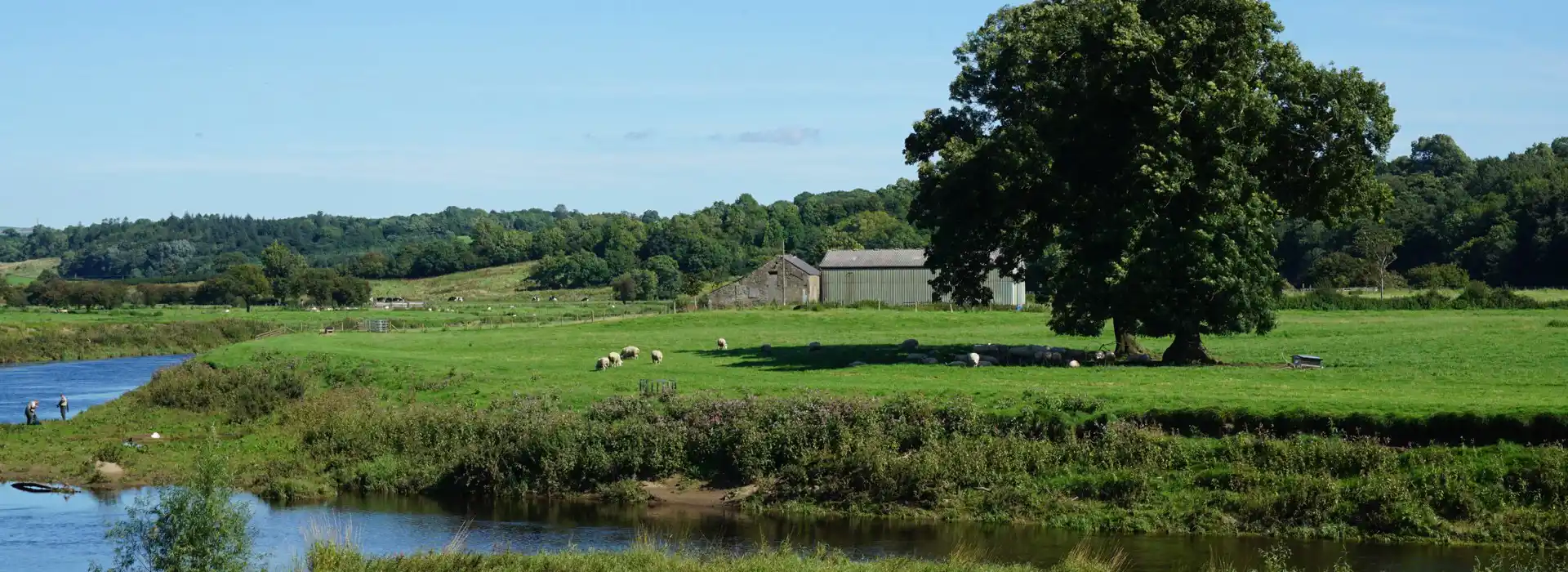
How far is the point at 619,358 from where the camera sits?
51688 millimetres

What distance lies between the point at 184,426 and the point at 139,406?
539 cm

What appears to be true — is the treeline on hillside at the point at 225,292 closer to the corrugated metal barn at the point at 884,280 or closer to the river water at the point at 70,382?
the river water at the point at 70,382

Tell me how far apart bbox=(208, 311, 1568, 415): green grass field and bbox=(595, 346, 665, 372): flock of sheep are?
48 centimetres

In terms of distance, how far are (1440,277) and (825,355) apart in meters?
63.6

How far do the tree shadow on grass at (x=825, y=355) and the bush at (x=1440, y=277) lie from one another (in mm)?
55924

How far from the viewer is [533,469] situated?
36.6 meters

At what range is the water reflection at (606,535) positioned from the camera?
2709 centimetres

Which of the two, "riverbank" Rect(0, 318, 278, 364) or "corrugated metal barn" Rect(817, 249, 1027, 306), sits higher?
"corrugated metal barn" Rect(817, 249, 1027, 306)

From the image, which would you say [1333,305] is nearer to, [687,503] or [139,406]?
[687,503]

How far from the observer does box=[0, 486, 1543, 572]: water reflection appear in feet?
88.9

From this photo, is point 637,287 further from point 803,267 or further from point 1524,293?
point 1524,293

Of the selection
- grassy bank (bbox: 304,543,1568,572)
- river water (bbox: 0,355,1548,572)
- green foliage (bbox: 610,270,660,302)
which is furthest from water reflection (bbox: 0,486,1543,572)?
green foliage (bbox: 610,270,660,302)

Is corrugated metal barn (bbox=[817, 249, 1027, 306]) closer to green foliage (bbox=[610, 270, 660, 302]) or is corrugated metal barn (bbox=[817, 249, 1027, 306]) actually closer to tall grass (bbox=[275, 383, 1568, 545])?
green foliage (bbox=[610, 270, 660, 302])

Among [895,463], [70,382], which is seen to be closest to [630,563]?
[895,463]
